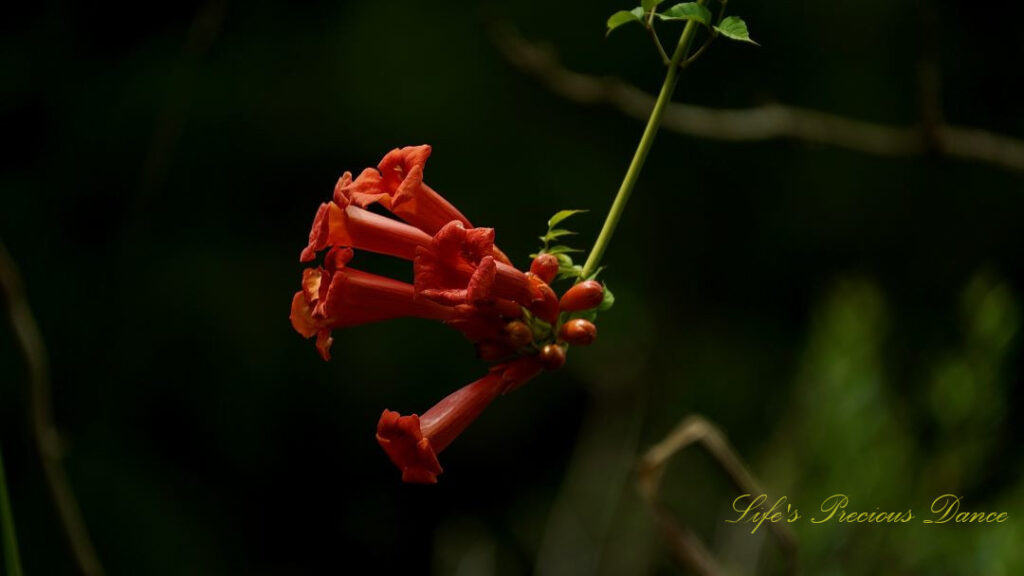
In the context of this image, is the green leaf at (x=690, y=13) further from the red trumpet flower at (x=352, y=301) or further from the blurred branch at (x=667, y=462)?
the blurred branch at (x=667, y=462)

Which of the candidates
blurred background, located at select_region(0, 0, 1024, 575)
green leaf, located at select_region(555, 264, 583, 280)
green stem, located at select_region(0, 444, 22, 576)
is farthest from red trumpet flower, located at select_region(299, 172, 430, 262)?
blurred background, located at select_region(0, 0, 1024, 575)

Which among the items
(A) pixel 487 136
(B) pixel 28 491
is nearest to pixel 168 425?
(B) pixel 28 491

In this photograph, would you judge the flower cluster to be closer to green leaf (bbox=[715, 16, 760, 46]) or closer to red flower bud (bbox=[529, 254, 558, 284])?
red flower bud (bbox=[529, 254, 558, 284])

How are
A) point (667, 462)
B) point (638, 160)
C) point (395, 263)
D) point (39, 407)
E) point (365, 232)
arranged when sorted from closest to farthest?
point (638, 160)
point (365, 232)
point (667, 462)
point (39, 407)
point (395, 263)

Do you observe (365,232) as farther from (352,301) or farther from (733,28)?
(733,28)

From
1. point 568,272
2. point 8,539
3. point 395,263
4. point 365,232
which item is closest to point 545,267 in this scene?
point 568,272

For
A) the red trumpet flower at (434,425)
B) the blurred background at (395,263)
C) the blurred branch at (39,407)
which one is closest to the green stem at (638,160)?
the red trumpet flower at (434,425)
